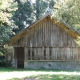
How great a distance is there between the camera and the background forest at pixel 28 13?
24.0 meters

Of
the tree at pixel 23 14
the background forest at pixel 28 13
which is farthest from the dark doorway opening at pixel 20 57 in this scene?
the tree at pixel 23 14

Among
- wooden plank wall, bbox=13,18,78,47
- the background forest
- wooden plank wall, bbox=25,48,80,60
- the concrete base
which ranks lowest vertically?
the concrete base

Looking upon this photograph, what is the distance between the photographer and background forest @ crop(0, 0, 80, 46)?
2398 centimetres

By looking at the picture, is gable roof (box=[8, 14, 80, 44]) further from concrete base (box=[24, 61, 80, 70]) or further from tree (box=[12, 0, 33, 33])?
tree (box=[12, 0, 33, 33])

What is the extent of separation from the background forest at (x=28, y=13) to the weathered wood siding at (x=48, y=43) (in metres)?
1.66

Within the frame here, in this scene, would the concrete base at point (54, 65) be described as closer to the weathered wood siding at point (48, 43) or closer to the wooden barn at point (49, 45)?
the wooden barn at point (49, 45)

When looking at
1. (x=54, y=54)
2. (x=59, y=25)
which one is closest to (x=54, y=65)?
(x=54, y=54)

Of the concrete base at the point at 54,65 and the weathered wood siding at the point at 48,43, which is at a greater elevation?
the weathered wood siding at the point at 48,43

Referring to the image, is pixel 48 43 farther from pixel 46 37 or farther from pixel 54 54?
pixel 54 54

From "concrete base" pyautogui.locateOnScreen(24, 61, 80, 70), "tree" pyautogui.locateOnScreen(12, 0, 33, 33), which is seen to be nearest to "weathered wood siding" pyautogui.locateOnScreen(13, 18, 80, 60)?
"concrete base" pyautogui.locateOnScreen(24, 61, 80, 70)

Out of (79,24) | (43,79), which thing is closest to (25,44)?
(79,24)

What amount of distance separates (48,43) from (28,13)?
18958 mm

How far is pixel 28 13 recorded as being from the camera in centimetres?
5222

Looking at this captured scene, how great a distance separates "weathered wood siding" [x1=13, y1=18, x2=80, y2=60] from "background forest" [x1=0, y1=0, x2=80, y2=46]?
5.46 feet
